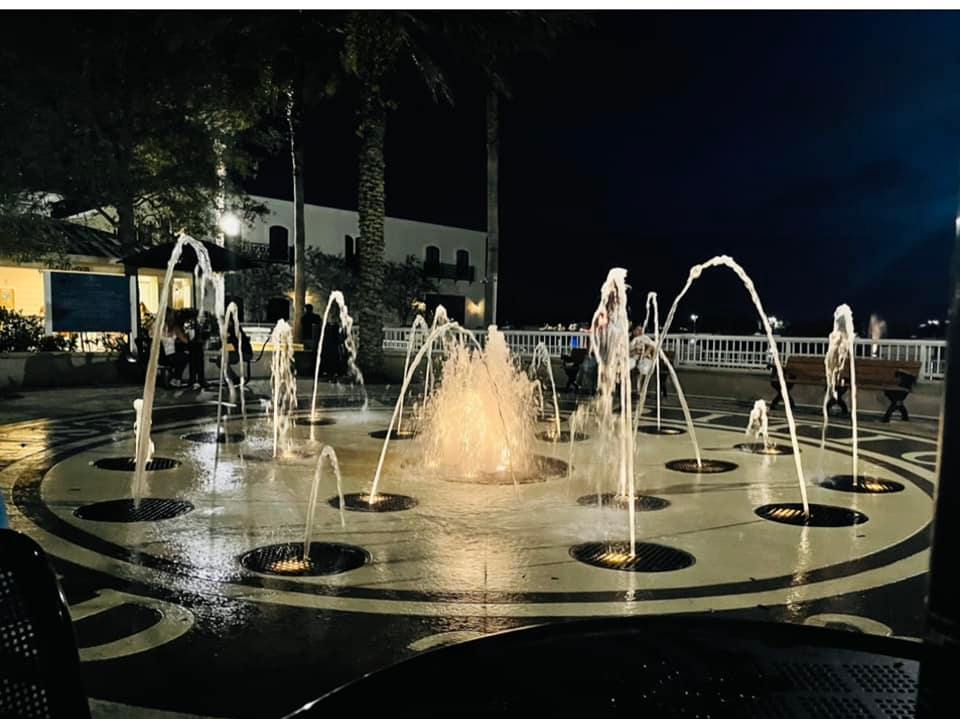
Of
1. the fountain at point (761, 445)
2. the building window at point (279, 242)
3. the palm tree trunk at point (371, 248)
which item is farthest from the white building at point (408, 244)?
the fountain at point (761, 445)

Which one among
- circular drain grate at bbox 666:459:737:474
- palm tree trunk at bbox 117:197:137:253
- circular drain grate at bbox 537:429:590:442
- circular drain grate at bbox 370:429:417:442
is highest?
palm tree trunk at bbox 117:197:137:253

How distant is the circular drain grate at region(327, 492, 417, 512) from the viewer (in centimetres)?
584

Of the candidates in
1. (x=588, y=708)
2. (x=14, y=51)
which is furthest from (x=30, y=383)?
(x=588, y=708)

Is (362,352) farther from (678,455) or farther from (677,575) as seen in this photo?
(677,575)

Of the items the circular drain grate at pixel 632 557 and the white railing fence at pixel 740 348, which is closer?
the circular drain grate at pixel 632 557

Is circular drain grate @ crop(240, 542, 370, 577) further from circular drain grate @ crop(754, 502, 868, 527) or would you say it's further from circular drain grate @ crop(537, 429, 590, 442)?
circular drain grate @ crop(537, 429, 590, 442)

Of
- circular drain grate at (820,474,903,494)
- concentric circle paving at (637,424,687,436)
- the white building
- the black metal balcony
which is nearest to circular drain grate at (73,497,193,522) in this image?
circular drain grate at (820,474,903,494)

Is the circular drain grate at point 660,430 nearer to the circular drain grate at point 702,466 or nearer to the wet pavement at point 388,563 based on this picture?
the wet pavement at point 388,563

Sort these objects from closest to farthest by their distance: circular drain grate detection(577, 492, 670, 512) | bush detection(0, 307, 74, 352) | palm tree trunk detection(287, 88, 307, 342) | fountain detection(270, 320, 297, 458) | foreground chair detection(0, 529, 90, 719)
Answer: foreground chair detection(0, 529, 90, 719) < circular drain grate detection(577, 492, 670, 512) < fountain detection(270, 320, 297, 458) < bush detection(0, 307, 74, 352) < palm tree trunk detection(287, 88, 307, 342)

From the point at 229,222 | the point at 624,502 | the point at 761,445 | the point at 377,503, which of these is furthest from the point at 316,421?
the point at 229,222

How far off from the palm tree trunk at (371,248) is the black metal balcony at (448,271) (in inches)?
1001

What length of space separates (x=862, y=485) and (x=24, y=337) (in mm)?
14892

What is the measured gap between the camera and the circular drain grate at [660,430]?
10109 millimetres

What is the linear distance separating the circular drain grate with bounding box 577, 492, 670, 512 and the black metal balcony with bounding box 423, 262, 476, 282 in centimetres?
3691
